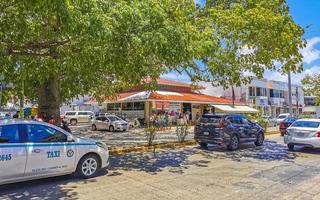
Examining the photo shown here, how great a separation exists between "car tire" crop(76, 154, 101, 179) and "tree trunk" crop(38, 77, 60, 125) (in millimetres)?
5682

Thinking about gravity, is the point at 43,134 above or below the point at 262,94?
below

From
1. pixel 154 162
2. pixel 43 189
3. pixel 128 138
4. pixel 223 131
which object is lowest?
pixel 43 189

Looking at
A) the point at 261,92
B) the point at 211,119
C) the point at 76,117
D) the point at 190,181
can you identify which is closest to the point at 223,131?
the point at 211,119

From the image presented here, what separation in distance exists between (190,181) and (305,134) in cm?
851

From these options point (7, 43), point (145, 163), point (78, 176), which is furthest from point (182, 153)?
point (7, 43)

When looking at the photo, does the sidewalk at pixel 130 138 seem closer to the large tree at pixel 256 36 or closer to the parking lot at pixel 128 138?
the parking lot at pixel 128 138

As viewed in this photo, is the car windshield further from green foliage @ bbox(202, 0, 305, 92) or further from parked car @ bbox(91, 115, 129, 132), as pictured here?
parked car @ bbox(91, 115, 129, 132)

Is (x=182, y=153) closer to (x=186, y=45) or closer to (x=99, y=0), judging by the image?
(x=186, y=45)

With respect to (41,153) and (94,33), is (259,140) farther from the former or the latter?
(41,153)

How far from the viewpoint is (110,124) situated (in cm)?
3016

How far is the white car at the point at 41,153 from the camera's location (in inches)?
301

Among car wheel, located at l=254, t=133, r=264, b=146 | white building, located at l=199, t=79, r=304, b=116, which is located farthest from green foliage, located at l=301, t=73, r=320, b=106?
car wheel, located at l=254, t=133, r=264, b=146

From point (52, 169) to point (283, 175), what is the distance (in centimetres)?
669

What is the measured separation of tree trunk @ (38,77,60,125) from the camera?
14.3 metres
